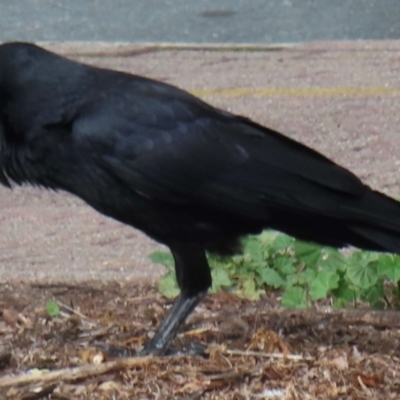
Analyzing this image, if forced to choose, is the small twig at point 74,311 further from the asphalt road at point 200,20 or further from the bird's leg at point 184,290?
the asphalt road at point 200,20

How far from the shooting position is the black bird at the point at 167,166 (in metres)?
4.04

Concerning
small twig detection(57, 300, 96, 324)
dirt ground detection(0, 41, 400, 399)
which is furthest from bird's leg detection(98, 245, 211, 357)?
small twig detection(57, 300, 96, 324)

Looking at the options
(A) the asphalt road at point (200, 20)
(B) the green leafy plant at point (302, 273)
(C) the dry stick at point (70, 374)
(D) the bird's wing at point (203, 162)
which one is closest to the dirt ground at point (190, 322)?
(C) the dry stick at point (70, 374)

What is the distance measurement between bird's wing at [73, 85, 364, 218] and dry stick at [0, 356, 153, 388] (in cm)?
59

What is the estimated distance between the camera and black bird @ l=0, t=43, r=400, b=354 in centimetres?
404

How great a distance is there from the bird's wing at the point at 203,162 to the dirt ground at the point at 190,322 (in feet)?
1.76

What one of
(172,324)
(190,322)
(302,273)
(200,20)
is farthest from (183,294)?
(200,20)

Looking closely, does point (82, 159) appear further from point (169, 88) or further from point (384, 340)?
point (384, 340)

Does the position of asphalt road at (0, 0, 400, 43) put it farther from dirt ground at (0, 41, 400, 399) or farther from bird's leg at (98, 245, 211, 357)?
bird's leg at (98, 245, 211, 357)

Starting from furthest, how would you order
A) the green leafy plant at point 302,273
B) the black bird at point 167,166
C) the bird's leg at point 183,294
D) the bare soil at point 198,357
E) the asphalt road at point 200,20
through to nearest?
the asphalt road at point 200,20 → the green leafy plant at point 302,273 → the bird's leg at point 183,294 → the black bird at point 167,166 → the bare soil at point 198,357

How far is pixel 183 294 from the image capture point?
441cm

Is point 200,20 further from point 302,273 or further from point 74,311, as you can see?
point 74,311

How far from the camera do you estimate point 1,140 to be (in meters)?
4.15

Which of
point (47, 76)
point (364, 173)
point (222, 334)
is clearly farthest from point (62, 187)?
point (364, 173)
